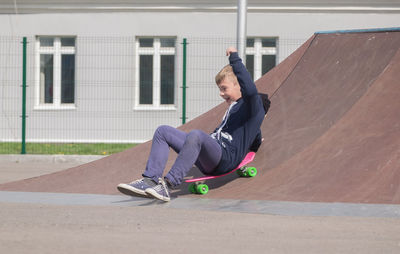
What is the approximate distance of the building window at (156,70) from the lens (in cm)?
1778

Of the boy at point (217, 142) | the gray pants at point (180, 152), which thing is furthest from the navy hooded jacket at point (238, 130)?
the gray pants at point (180, 152)

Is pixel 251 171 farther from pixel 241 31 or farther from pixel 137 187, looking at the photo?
pixel 241 31

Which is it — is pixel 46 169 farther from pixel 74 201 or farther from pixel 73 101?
pixel 73 101

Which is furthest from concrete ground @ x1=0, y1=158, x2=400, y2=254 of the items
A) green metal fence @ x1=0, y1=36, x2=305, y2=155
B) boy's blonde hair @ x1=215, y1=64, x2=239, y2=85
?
green metal fence @ x1=0, y1=36, x2=305, y2=155

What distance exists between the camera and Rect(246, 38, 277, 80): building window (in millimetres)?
17844

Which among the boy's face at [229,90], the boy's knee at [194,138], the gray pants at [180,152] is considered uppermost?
the boy's face at [229,90]

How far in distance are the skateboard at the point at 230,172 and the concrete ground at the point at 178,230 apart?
0.24 meters

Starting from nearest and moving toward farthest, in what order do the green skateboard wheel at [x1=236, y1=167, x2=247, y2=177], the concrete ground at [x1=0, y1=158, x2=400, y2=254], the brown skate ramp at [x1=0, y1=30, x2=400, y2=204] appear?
the concrete ground at [x1=0, y1=158, x2=400, y2=254] < the brown skate ramp at [x1=0, y1=30, x2=400, y2=204] < the green skateboard wheel at [x1=236, y1=167, x2=247, y2=177]

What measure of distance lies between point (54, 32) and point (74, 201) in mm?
12975

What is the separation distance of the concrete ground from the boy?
21cm

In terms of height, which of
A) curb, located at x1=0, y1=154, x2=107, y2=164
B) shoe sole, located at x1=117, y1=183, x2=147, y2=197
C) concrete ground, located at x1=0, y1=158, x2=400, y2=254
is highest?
shoe sole, located at x1=117, y1=183, x2=147, y2=197

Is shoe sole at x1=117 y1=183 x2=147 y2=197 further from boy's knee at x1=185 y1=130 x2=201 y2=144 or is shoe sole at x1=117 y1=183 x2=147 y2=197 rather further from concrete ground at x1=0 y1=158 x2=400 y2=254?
boy's knee at x1=185 y1=130 x2=201 y2=144

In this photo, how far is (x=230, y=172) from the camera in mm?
6516

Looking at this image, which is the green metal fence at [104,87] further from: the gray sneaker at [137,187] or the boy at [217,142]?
the gray sneaker at [137,187]
